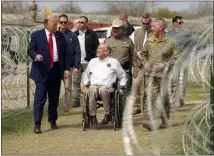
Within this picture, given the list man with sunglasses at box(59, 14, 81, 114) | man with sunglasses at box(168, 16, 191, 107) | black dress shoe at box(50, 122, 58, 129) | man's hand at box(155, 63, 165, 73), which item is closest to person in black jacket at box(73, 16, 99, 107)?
man with sunglasses at box(59, 14, 81, 114)

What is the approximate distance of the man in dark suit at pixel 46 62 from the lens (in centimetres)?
850

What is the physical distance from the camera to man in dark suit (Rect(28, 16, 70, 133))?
850cm

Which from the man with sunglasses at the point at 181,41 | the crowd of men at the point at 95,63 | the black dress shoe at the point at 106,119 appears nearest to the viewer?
the man with sunglasses at the point at 181,41

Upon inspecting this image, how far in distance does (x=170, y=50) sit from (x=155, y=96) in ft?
2.44

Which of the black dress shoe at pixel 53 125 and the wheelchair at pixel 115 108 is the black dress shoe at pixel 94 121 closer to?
the wheelchair at pixel 115 108

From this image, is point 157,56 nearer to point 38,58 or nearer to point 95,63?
point 95,63

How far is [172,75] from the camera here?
5.25 m

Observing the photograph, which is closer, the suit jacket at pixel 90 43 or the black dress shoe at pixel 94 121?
the black dress shoe at pixel 94 121

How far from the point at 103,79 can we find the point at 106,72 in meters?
0.11

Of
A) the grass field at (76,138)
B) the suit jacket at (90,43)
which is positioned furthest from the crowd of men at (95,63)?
the suit jacket at (90,43)

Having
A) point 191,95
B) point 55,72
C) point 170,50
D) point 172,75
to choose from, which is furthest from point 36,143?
point 191,95

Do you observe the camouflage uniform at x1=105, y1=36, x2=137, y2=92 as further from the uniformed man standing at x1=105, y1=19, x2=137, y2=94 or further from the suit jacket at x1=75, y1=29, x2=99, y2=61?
the suit jacket at x1=75, y1=29, x2=99, y2=61

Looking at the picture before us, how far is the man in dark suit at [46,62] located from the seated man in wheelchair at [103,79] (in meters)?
0.38

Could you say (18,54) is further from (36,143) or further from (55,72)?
(36,143)
